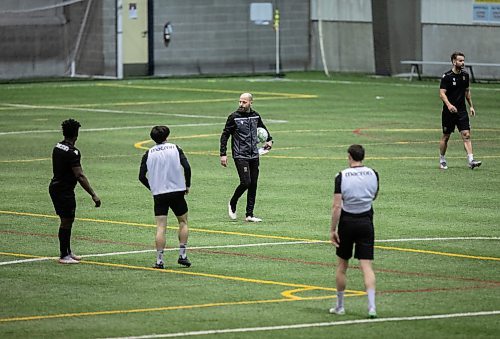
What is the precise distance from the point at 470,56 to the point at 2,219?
38244 millimetres

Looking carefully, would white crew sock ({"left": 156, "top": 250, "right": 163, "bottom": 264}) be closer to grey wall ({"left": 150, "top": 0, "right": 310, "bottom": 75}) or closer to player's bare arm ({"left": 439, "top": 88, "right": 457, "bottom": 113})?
player's bare arm ({"left": 439, "top": 88, "right": 457, "bottom": 113})

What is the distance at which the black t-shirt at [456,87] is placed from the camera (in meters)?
30.2

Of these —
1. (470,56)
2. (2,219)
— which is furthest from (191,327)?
(470,56)

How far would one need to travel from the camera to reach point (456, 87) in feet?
99.1

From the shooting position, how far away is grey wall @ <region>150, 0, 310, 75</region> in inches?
2472

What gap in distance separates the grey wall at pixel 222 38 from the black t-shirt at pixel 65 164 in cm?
4384

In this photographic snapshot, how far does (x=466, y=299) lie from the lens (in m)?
15.9

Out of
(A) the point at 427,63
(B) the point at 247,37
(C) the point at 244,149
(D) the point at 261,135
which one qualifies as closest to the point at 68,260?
(C) the point at 244,149

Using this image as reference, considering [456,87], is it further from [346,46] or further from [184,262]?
[346,46]

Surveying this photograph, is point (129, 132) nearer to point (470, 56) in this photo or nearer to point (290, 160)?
point (290, 160)

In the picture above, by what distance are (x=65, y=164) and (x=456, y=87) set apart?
13.5 m

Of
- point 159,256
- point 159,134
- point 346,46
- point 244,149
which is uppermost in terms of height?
point 346,46

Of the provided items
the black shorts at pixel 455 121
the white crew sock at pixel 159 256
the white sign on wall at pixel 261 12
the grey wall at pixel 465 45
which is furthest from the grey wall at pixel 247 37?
the white crew sock at pixel 159 256

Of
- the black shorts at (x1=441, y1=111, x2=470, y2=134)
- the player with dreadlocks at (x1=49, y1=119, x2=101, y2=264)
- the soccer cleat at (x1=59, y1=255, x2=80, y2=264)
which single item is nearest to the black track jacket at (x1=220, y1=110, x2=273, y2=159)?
the player with dreadlocks at (x1=49, y1=119, x2=101, y2=264)
